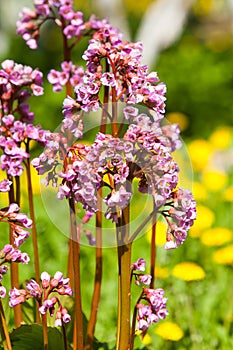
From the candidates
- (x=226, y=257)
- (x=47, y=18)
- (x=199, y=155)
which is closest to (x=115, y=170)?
(x=47, y=18)

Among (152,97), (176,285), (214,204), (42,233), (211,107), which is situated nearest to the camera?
(152,97)

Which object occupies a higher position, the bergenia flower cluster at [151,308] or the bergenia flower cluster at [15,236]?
the bergenia flower cluster at [15,236]

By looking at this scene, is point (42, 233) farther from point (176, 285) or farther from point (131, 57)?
point (131, 57)

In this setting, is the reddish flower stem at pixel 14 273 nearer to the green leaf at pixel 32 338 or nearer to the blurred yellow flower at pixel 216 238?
the green leaf at pixel 32 338

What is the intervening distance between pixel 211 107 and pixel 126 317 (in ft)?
19.5

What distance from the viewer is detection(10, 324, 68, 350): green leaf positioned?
76.5 inches

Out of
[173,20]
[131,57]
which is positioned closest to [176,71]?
[173,20]

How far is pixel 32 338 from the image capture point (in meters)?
1.95

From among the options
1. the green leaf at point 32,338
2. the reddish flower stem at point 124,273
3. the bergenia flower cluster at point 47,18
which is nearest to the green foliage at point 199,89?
the bergenia flower cluster at point 47,18

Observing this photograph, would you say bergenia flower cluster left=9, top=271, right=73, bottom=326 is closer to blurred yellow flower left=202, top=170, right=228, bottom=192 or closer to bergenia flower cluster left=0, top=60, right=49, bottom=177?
bergenia flower cluster left=0, top=60, right=49, bottom=177

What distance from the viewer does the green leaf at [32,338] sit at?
194cm

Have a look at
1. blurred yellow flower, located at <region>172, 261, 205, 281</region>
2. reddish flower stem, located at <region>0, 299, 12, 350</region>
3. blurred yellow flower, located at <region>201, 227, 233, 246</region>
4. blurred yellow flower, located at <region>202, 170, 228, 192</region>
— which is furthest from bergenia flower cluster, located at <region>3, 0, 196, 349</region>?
blurred yellow flower, located at <region>202, 170, 228, 192</region>

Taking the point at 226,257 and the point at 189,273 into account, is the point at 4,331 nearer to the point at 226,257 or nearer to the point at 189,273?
the point at 189,273

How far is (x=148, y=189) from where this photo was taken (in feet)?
5.46
